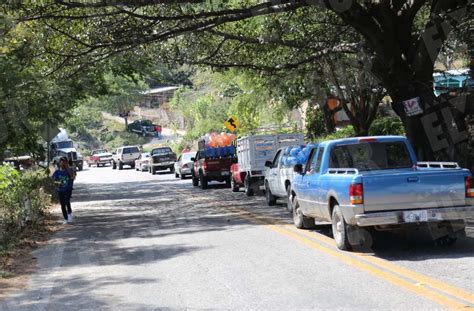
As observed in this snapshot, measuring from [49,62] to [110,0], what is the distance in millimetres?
6415

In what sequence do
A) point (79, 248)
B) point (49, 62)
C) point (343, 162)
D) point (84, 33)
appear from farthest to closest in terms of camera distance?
point (49, 62)
point (84, 33)
point (79, 248)
point (343, 162)

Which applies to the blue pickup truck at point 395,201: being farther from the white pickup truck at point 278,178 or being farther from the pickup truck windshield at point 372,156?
the white pickup truck at point 278,178

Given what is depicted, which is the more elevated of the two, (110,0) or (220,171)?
(110,0)

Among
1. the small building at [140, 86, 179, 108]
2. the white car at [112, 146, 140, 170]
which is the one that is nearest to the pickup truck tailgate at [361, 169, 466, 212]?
the white car at [112, 146, 140, 170]

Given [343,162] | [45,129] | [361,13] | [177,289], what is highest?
[361,13]

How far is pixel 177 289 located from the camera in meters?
8.69

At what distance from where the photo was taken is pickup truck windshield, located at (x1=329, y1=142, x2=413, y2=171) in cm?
1193

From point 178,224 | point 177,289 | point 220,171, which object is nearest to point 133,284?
point 177,289

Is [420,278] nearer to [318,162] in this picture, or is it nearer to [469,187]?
[469,187]

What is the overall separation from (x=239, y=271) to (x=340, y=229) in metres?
2.01

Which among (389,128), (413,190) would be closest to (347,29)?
(389,128)

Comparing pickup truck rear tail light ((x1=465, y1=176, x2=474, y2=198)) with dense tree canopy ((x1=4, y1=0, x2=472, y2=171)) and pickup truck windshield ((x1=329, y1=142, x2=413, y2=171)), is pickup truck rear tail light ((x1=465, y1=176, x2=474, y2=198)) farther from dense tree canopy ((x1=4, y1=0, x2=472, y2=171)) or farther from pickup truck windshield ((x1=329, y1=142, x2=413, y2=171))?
dense tree canopy ((x1=4, y1=0, x2=472, y2=171))

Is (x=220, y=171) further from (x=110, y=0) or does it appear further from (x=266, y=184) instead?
(x=110, y=0)

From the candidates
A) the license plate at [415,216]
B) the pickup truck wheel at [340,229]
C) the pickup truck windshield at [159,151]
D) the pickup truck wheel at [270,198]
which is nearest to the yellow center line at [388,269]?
the pickup truck wheel at [340,229]
